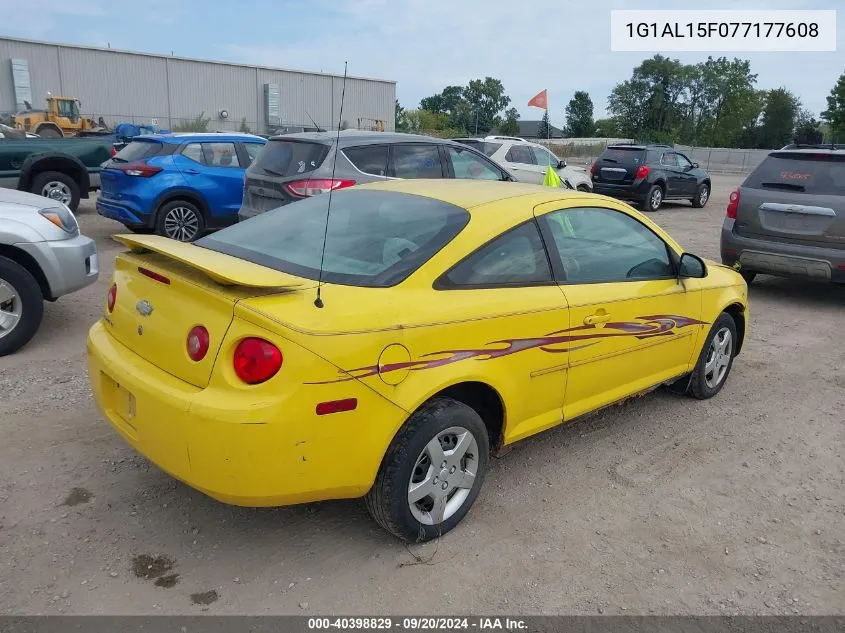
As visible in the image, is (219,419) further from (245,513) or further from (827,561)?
(827,561)

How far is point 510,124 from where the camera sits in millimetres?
79438

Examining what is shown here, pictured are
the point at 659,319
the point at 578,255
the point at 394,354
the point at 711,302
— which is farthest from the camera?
the point at 711,302

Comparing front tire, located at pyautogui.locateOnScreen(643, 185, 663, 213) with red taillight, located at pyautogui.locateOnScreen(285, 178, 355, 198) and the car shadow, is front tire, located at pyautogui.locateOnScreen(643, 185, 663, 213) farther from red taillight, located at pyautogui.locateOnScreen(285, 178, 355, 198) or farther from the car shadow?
red taillight, located at pyautogui.locateOnScreen(285, 178, 355, 198)

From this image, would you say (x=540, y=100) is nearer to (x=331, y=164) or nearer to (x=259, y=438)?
(x=331, y=164)

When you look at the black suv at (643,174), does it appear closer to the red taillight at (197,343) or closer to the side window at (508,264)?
the side window at (508,264)

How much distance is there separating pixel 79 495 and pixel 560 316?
2519 mm

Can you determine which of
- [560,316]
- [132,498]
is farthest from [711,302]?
[132,498]

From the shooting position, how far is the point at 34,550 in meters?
2.97

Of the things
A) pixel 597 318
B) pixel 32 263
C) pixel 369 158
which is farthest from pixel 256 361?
pixel 369 158

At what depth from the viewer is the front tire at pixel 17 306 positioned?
5148 mm

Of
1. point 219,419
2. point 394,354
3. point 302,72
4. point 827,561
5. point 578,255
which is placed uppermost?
point 302,72

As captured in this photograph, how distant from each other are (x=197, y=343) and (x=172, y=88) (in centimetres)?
4910

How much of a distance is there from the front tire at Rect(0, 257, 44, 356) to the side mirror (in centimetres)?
462

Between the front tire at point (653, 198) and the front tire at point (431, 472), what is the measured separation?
1471 cm
